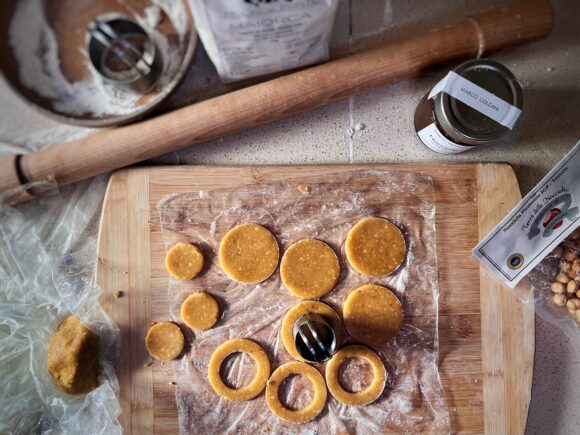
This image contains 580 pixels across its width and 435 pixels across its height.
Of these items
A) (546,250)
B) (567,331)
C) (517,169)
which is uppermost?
(517,169)

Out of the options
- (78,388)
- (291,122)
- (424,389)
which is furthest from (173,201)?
(424,389)

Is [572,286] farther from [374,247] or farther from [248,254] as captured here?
[248,254]

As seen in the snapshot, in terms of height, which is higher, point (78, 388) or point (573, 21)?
point (573, 21)

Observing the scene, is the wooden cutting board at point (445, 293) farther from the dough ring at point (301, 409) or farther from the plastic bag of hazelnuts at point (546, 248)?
the dough ring at point (301, 409)

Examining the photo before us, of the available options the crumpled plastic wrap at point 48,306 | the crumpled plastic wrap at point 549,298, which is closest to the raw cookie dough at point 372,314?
the crumpled plastic wrap at point 549,298

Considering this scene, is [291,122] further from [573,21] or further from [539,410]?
[539,410]

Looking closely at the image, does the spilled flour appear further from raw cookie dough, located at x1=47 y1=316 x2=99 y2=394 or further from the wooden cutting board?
raw cookie dough, located at x1=47 y1=316 x2=99 y2=394
